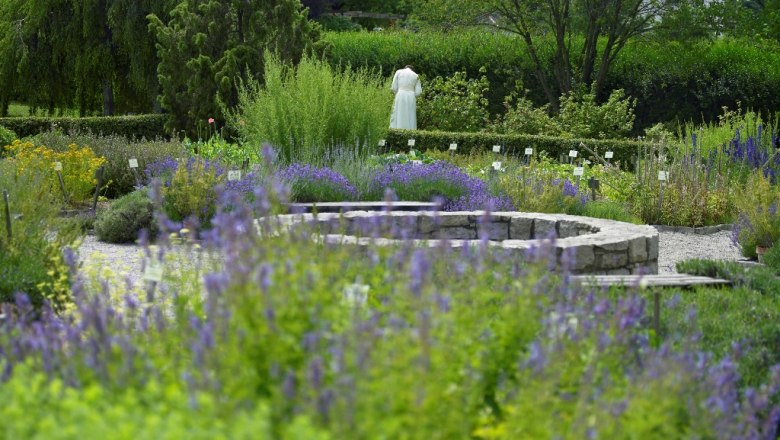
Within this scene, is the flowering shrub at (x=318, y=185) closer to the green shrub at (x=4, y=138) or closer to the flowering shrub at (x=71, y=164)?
the flowering shrub at (x=71, y=164)

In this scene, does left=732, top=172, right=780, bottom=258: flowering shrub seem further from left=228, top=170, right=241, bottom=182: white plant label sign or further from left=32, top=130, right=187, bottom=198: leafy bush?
left=32, top=130, right=187, bottom=198: leafy bush

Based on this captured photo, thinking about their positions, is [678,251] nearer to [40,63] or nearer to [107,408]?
[107,408]

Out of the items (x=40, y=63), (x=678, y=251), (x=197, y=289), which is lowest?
(x=678, y=251)

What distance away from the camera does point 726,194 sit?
10969 mm

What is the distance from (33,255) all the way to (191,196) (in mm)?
3038

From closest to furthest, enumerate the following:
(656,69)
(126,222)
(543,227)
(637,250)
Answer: (637,250), (543,227), (126,222), (656,69)

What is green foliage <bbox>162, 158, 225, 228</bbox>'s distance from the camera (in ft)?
30.4

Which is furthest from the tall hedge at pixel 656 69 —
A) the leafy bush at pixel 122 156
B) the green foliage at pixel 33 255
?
the green foliage at pixel 33 255

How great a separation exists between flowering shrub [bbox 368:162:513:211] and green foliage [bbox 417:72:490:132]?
343 inches

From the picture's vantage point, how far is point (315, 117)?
11.6 meters

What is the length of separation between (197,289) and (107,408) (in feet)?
5.25

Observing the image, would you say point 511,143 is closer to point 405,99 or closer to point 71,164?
point 405,99

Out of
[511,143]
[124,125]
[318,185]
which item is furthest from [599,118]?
[318,185]

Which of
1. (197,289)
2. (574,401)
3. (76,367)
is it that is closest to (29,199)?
(197,289)
